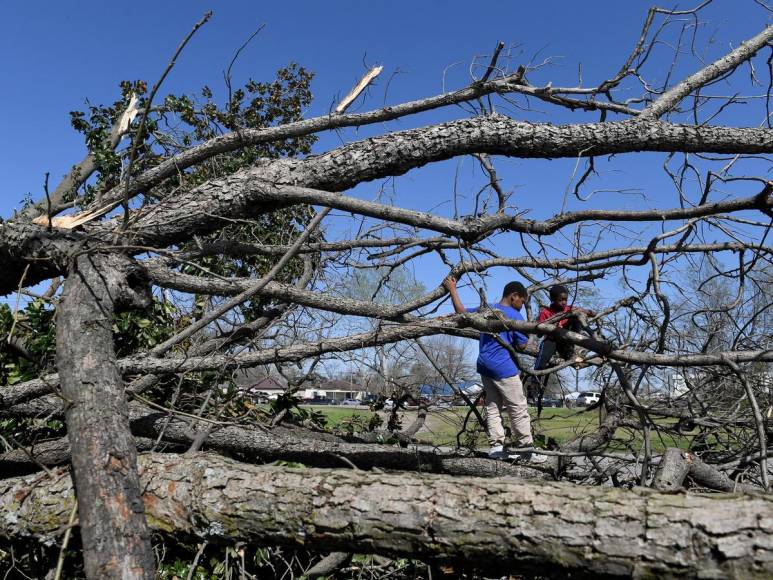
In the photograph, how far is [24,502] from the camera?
9.48 feet

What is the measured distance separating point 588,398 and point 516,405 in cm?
52

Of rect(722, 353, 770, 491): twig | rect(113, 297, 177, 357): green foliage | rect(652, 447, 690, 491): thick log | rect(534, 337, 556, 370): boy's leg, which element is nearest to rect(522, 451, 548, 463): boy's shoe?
rect(534, 337, 556, 370): boy's leg

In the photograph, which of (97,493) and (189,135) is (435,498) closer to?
(97,493)

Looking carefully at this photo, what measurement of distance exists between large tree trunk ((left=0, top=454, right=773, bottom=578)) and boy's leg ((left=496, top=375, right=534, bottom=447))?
2262mm

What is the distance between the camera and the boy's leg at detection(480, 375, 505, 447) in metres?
4.68

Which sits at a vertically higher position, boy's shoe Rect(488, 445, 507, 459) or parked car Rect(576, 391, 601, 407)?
parked car Rect(576, 391, 601, 407)

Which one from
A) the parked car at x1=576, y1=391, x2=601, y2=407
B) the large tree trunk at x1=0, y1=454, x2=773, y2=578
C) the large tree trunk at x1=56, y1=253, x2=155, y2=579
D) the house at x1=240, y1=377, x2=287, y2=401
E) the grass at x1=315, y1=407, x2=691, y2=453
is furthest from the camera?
the house at x1=240, y1=377, x2=287, y2=401

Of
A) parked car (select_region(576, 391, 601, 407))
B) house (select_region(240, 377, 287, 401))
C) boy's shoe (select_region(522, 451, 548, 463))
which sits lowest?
boy's shoe (select_region(522, 451, 548, 463))

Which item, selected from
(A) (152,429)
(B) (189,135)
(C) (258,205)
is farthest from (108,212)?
(B) (189,135)

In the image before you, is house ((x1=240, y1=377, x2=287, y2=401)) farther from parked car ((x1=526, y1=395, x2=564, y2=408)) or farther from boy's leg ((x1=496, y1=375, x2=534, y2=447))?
parked car ((x1=526, y1=395, x2=564, y2=408))

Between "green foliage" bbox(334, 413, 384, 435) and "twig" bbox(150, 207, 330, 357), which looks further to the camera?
"green foliage" bbox(334, 413, 384, 435)

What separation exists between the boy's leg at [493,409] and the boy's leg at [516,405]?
98 mm

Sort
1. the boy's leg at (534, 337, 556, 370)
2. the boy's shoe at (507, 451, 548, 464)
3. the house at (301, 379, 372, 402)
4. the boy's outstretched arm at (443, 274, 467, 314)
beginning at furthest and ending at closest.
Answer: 1. the house at (301, 379, 372, 402)
2. the boy's leg at (534, 337, 556, 370)
3. the boy's shoe at (507, 451, 548, 464)
4. the boy's outstretched arm at (443, 274, 467, 314)

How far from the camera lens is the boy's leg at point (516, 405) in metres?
4.61
